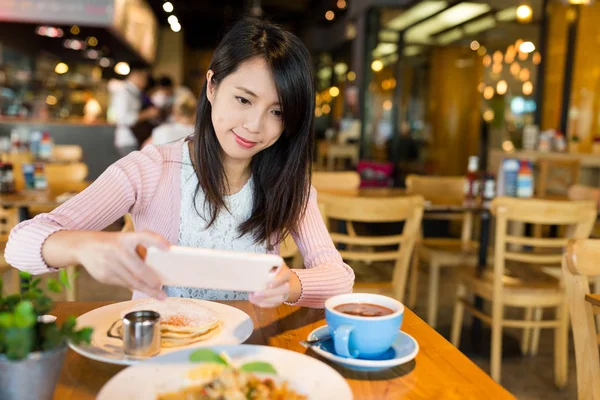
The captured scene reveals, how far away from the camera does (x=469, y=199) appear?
3.47 m

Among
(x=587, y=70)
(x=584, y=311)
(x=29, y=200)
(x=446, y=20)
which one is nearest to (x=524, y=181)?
(x=584, y=311)

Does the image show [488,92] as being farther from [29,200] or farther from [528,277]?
[29,200]

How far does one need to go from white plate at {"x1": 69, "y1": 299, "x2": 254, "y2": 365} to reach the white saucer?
14 centimetres

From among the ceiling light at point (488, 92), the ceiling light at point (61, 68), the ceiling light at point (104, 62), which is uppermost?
the ceiling light at point (104, 62)

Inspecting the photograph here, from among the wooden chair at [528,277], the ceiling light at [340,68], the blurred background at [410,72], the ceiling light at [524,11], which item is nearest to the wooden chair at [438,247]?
the wooden chair at [528,277]

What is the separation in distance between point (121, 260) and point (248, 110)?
1.79 ft

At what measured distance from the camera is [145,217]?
1.48m

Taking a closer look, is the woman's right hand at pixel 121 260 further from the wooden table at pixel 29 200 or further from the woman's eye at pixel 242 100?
the wooden table at pixel 29 200

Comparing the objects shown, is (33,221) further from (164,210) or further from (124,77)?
(124,77)

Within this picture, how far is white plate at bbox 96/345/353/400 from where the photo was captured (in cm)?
72

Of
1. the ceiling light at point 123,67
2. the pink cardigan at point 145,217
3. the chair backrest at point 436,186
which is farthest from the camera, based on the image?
the ceiling light at point 123,67

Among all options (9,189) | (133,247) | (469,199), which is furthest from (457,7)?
(133,247)

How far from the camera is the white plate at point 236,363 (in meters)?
0.72

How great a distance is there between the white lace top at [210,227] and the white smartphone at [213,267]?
2.20 ft
